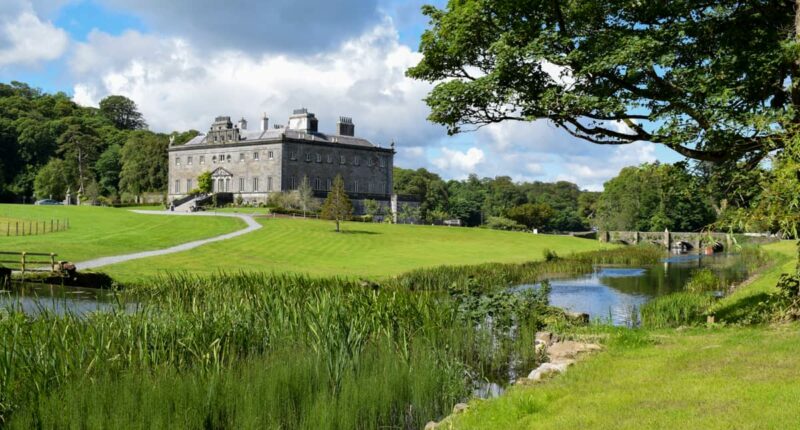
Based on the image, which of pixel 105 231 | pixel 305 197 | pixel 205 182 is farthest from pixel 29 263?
pixel 205 182

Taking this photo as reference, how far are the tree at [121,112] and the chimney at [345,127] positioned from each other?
5393 centimetres

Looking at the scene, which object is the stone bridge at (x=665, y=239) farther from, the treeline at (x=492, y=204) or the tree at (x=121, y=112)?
the tree at (x=121, y=112)

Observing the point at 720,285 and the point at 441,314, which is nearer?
the point at 441,314

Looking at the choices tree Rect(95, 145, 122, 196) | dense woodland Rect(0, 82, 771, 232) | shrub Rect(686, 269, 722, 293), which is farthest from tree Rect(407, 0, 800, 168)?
tree Rect(95, 145, 122, 196)

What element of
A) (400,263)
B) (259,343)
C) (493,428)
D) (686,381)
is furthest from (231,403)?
(400,263)

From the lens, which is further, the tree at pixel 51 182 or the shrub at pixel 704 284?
the tree at pixel 51 182

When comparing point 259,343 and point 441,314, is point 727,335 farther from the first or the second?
point 259,343

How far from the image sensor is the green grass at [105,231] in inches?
1221

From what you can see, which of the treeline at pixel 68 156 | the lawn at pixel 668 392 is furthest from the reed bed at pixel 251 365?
the treeline at pixel 68 156

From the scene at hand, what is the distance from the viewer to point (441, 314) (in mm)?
12312

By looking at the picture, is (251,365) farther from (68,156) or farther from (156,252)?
(68,156)

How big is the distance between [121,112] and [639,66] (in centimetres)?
13166

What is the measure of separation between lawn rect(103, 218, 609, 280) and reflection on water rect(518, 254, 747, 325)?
19.8 feet

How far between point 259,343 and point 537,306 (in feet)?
24.1
